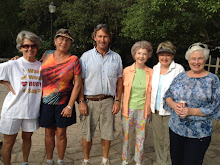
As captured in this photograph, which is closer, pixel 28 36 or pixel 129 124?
pixel 28 36

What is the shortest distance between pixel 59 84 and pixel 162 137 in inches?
66.4

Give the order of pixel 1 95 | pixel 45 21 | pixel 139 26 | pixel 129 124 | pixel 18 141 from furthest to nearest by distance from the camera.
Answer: pixel 45 21, pixel 1 95, pixel 139 26, pixel 18 141, pixel 129 124

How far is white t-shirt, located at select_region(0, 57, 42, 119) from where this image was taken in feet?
7.55

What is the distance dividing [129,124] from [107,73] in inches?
32.6

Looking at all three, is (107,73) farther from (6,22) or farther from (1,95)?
(6,22)

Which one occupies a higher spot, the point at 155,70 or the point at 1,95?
the point at 155,70

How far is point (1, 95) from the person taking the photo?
7508mm

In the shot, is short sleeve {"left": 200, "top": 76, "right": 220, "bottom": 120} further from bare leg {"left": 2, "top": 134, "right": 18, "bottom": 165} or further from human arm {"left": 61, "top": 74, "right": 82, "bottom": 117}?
bare leg {"left": 2, "top": 134, "right": 18, "bottom": 165}

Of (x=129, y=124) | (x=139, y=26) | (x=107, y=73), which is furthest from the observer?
(x=139, y=26)

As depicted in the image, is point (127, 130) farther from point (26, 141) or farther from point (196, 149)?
point (26, 141)

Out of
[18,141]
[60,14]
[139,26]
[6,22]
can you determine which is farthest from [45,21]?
[18,141]

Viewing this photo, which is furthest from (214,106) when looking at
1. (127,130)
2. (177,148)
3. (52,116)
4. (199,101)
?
Answer: (52,116)

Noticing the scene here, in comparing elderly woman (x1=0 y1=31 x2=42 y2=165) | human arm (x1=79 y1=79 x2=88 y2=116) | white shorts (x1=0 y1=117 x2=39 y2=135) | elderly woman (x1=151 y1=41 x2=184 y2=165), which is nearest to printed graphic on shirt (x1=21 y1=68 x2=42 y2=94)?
elderly woman (x1=0 y1=31 x2=42 y2=165)

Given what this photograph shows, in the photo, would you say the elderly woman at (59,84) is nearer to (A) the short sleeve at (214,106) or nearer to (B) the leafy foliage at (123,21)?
(A) the short sleeve at (214,106)
